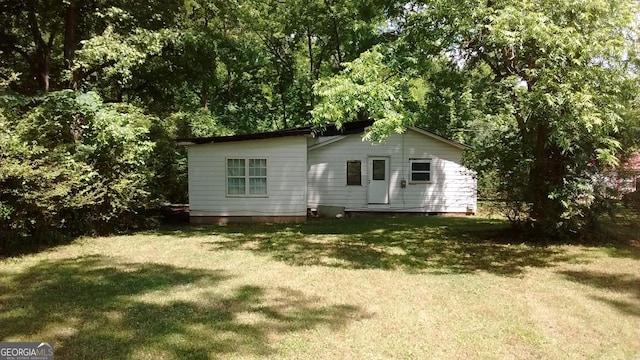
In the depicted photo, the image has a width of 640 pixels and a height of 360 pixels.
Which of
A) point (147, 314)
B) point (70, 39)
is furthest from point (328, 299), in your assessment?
point (70, 39)

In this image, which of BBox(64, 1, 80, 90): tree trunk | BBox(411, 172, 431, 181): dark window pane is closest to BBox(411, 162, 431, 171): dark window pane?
BBox(411, 172, 431, 181): dark window pane

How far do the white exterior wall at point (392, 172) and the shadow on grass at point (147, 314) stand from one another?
843 centimetres

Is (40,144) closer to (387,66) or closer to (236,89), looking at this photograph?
(387,66)

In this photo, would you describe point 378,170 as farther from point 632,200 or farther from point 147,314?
point 147,314

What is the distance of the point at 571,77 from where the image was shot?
6363mm

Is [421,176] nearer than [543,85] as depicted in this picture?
No

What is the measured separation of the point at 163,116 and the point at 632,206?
46.9 ft

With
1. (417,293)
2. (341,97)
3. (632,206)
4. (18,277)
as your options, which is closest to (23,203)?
(18,277)

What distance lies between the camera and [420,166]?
49.1ft

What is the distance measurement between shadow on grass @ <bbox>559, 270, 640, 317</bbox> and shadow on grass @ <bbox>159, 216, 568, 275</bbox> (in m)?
0.74

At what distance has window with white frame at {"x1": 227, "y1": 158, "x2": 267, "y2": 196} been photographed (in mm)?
12805

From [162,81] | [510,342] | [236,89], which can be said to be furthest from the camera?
[236,89]

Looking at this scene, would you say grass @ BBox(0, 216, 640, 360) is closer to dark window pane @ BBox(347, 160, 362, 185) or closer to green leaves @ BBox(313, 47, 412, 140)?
green leaves @ BBox(313, 47, 412, 140)

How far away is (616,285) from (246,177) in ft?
31.1
